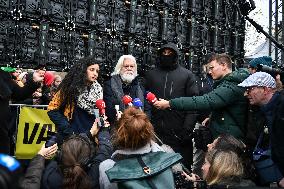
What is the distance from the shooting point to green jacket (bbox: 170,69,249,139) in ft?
12.4

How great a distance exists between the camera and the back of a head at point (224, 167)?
106 inches

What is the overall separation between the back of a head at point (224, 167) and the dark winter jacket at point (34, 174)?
111 cm

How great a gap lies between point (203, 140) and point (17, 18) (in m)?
5.24

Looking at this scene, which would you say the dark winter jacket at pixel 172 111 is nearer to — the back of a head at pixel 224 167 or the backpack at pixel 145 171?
the back of a head at pixel 224 167

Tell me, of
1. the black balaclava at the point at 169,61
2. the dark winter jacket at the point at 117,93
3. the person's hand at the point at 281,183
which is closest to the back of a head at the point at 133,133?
the person's hand at the point at 281,183

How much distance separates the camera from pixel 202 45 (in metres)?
13.9

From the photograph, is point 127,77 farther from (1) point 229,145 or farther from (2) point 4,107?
(1) point 229,145

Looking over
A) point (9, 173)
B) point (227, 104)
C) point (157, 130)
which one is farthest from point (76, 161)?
point (157, 130)

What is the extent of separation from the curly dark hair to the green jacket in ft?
3.11

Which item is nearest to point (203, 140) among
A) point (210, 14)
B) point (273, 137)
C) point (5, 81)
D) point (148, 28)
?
point (273, 137)

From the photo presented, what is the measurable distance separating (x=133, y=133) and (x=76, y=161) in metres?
0.44

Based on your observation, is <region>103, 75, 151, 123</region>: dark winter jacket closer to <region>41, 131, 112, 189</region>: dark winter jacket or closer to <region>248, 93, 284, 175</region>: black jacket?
<region>41, 131, 112, 189</region>: dark winter jacket

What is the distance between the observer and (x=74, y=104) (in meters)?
4.13

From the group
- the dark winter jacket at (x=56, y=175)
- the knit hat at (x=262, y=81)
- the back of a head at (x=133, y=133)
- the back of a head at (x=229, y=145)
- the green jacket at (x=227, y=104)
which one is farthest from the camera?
the green jacket at (x=227, y=104)
